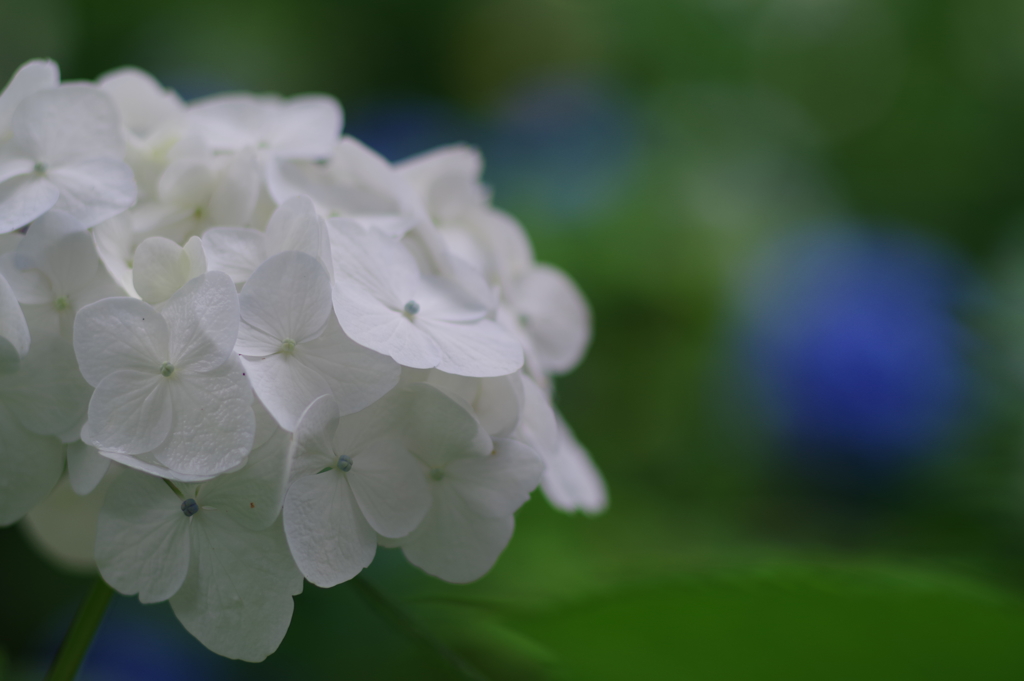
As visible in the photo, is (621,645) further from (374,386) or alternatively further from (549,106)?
(549,106)

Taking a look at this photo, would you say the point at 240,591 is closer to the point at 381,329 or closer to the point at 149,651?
the point at 381,329

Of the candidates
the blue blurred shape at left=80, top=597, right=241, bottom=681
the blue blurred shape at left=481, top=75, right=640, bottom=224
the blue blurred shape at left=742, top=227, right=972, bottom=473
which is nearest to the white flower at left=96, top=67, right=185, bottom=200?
the blue blurred shape at left=80, top=597, right=241, bottom=681

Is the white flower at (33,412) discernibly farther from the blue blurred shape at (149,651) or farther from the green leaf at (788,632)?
the blue blurred shape at (149,651)

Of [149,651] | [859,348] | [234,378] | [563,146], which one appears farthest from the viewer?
[563,146]

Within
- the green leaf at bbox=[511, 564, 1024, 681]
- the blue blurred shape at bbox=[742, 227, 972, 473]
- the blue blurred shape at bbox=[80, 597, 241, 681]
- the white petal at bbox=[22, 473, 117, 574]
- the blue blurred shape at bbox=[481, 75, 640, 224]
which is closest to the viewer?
the green leaf at bbox=[511, 564, 1024, 681]

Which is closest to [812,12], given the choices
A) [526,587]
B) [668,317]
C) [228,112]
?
[668,317]

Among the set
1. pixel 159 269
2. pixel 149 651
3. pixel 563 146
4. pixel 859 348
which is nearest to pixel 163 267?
pixel 159 269

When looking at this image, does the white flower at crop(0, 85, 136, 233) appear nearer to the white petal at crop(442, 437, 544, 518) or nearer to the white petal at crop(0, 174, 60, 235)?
the white petal at crop(0, 174, 60, 235)
